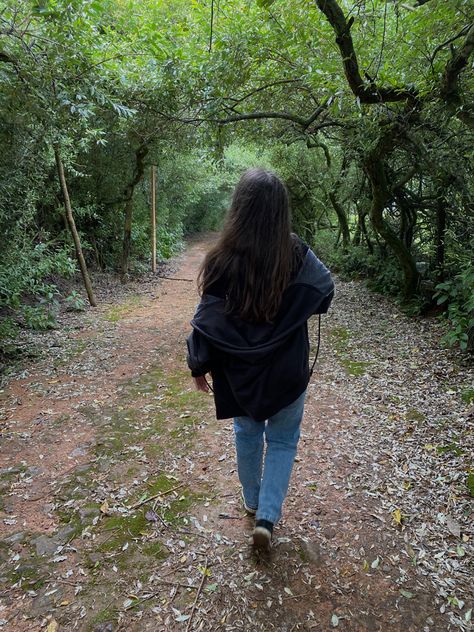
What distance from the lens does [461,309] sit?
220 inches

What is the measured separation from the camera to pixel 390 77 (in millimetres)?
4301

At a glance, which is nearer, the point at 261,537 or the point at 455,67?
the point at 261,537

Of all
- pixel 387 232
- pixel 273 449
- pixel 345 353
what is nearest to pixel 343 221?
pixel 387 232

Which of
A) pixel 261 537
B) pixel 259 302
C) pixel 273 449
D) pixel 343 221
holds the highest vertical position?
pixel 343 221

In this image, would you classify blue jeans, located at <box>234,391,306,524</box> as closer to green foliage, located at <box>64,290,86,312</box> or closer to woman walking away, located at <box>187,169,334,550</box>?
woman walking away, located at <box>187,169,334,550</box>

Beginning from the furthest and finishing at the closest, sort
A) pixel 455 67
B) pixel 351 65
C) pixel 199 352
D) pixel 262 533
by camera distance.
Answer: pixel 351 65 < pixel 455 67 < pixel 262 533 < pixel 199 352

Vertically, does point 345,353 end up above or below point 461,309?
below

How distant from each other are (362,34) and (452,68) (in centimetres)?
167

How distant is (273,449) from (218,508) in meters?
0.81

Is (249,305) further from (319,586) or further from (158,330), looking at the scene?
(158,330)

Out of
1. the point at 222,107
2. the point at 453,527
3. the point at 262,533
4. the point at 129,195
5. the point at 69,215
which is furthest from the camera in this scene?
the point at 129,195

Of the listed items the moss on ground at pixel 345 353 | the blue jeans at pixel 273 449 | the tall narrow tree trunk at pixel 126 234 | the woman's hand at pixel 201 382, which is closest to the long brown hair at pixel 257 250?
the woman's hand at pixel 201 382

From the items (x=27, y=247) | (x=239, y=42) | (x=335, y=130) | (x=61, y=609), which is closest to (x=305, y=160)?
(x=335, y=130)

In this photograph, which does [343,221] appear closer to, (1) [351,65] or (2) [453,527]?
(1) [351,65]
